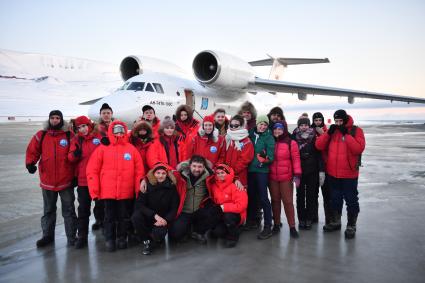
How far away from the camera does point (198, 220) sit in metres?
3.79

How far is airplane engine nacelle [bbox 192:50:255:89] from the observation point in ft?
34.5

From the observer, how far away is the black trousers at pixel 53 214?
371cm

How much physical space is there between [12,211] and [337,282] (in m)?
4.51

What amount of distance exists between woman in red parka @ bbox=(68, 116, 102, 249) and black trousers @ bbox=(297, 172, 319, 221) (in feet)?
8.73

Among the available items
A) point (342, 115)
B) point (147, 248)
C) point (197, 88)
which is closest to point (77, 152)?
point (147, 248)

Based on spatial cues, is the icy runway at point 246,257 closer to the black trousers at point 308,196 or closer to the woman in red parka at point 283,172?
the black trousers at point 308,196

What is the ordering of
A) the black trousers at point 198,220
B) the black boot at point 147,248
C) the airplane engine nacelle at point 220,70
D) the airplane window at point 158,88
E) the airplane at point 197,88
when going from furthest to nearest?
the airplane engine nacelle at point 220,70 → the airplane window at point 158,88 → the airplane at point 197,88 → the black trousers at point 198,220 → the black boot at point 147,248

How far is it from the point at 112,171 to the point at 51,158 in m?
0.82

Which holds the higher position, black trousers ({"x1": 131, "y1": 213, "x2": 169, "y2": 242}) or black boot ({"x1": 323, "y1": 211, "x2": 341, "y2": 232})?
black trousers ({"x1": 131, "y1": 213, "x2": 169, "y2": 242})

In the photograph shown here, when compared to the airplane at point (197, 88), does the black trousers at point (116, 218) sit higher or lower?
lower

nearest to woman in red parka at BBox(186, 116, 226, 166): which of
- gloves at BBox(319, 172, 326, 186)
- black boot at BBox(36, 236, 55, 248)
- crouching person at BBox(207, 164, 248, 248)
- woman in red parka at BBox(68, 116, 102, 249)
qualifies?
crouching person at BBox(207, 164, 248, 248)

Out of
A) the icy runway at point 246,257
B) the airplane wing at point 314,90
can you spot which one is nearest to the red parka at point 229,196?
the icy runway at point 246,257

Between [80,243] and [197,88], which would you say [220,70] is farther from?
[80,243]

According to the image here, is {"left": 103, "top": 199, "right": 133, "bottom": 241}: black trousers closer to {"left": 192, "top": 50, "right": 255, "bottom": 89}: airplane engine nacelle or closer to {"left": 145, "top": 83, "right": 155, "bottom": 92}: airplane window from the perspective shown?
{"left": 145, "top": 83, "right": 155, "bottom": 92}: airplane window
